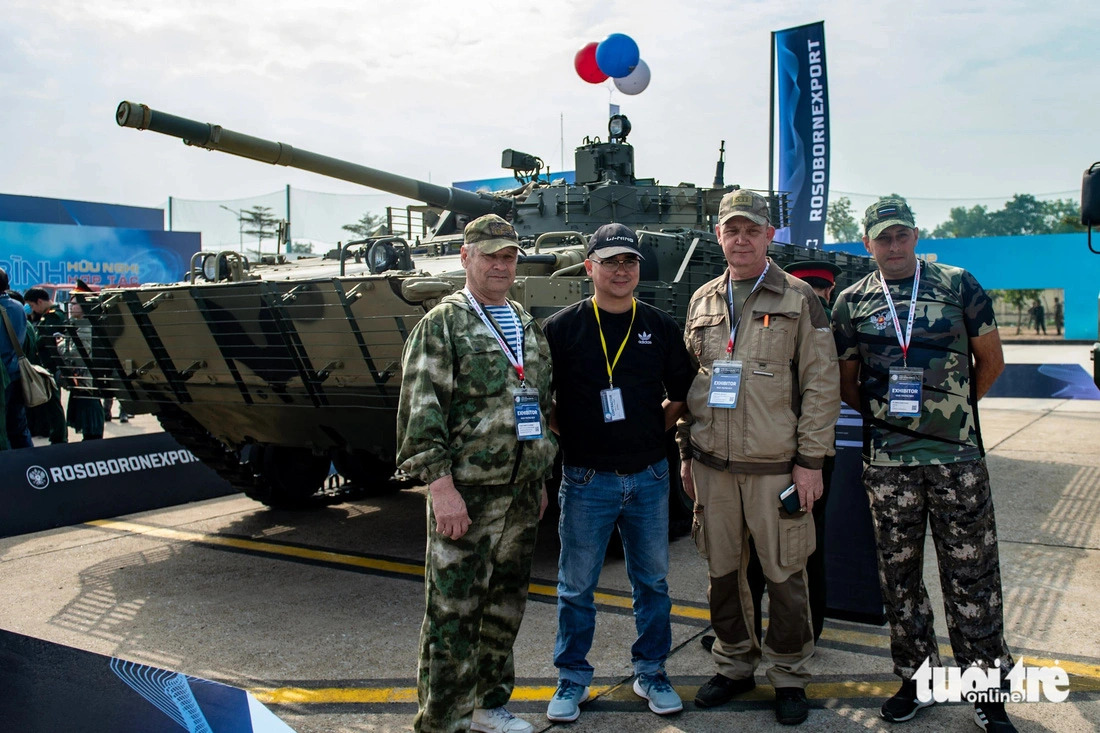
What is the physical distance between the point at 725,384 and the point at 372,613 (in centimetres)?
256

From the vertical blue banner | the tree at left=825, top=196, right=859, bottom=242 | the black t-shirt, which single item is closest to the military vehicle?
the black t-shirt

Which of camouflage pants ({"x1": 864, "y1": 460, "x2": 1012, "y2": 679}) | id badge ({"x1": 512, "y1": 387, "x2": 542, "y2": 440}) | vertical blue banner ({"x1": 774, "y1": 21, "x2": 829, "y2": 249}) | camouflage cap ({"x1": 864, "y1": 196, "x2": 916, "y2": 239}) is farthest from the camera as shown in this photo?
vertical blue banner ({"x1": 774, "y1": 21, "x2": 829, "y2": 249})

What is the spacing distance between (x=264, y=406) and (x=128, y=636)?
5.61ft

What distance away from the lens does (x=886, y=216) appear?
3492mm

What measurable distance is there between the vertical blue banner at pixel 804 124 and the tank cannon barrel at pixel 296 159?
7.06 m

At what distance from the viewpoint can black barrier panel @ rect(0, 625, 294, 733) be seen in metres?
1.64

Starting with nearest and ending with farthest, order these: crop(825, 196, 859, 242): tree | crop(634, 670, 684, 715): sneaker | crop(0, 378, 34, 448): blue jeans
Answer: crop(634, 670, 684, 715): sneaker < crop(0, 378, 34, 448): blue jeans < crop(825, 196, 859, 242): tree

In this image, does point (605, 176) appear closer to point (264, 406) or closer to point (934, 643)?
point (264, 406)

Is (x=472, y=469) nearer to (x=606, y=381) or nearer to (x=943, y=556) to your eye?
(x=606, y=381)

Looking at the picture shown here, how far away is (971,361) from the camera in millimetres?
3527

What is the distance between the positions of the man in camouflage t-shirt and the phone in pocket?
1.06ft

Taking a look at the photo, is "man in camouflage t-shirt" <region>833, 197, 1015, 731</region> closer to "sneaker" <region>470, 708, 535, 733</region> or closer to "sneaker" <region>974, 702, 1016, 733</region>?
"sneaker" <region>974, 702, 1016, 733</region>

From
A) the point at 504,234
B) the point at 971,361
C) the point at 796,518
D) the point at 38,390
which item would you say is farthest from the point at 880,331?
the point at 38,390

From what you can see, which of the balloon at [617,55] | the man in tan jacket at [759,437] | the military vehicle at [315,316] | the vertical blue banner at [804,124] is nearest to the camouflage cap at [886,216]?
the man in tan jacket at [759,437]
